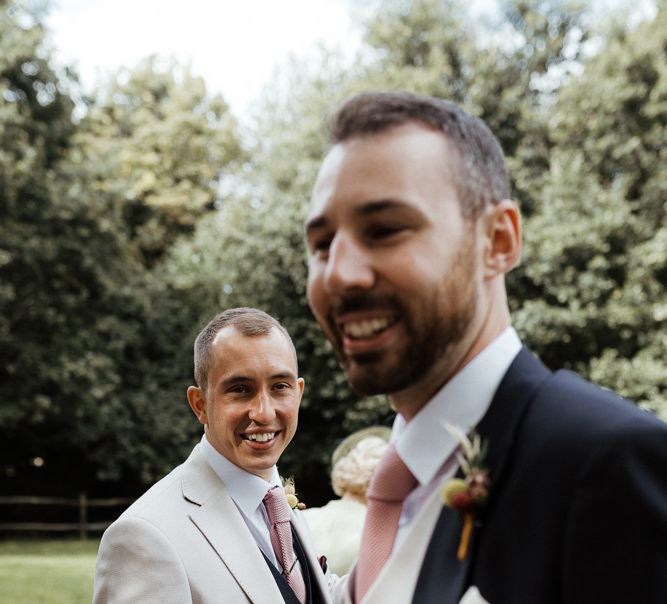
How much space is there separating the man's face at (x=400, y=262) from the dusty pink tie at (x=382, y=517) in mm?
173

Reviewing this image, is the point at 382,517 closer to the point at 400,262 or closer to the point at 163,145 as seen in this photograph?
the point at 400,262

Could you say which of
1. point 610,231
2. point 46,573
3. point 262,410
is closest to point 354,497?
point 262,410

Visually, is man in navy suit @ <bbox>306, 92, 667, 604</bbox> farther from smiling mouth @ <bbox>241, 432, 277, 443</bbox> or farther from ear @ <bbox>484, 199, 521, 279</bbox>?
smiling mouth @ <bbox>241, 432, 277, 443</bbox>

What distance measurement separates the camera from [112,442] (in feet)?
81.1

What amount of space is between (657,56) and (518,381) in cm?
2068

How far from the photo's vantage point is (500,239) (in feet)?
4.58

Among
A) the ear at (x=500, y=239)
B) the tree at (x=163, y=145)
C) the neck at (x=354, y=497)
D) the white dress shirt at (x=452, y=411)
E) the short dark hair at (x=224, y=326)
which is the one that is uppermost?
the tree at (x=163, y=145)

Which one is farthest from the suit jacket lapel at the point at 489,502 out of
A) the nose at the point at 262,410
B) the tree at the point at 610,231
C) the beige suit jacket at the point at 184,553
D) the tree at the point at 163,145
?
the tree at the point at 163,145

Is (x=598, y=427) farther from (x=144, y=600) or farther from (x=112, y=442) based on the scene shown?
(x=112, y=442)

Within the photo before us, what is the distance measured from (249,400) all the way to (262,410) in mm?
79

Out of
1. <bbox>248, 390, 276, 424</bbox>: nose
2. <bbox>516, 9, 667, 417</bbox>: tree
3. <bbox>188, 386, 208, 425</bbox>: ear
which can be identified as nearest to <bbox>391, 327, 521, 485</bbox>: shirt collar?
<bbox>248, 390, 276, 424</bbox>: nose

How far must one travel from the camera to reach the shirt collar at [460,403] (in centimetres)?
→ 138

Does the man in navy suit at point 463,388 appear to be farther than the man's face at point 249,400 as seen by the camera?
No

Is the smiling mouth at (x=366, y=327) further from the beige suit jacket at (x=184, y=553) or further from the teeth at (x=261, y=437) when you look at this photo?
the teeth at (x=261, y=437)
